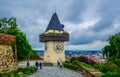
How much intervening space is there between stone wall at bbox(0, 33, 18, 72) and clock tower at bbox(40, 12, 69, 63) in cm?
2588

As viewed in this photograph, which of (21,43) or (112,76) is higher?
(21,43)

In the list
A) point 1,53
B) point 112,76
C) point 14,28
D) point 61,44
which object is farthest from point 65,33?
point 112,76

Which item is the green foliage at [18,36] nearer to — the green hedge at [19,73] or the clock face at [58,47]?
the green hedge at [19,73]

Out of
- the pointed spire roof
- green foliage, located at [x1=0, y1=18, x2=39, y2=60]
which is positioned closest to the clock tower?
the pointed spire roof

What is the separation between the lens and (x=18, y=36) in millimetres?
32031

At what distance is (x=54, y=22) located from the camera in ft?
187

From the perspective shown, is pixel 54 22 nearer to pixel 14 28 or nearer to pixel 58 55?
pixel 58 55

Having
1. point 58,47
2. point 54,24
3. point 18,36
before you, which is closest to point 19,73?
point 18,36

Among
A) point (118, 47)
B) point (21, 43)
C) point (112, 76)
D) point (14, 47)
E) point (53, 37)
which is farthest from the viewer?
point (53, 37)

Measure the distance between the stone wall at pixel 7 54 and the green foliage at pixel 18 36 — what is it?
1.08 meters

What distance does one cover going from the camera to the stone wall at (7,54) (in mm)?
25109

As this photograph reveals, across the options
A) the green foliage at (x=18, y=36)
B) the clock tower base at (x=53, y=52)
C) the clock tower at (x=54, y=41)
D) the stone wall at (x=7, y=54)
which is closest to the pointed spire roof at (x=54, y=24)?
the clock tower at (x=54, y=41)

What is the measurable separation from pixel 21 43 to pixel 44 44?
86.4 ft

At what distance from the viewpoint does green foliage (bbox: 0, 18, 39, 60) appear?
105 feet
